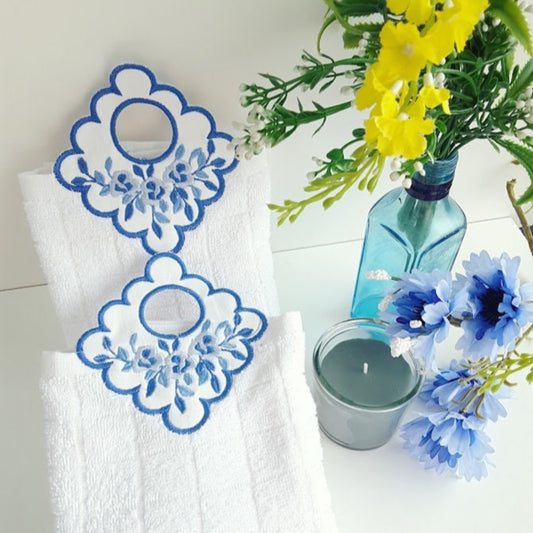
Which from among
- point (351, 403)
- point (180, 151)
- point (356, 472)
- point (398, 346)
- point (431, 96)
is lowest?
point (356, 472)

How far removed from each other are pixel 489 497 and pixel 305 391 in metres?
0.24

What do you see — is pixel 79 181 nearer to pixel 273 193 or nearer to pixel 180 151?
Result: pixel 180 151

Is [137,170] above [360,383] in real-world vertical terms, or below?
above

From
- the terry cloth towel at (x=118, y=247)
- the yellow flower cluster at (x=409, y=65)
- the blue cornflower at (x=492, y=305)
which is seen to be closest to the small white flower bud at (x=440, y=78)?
the yellow flower cluster at (x=409, y=65)

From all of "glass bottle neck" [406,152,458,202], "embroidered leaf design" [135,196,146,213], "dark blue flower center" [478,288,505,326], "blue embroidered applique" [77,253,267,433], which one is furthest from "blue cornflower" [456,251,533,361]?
"embroidered leaf design" [135,196,146,213]

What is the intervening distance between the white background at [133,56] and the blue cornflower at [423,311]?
25 centimetres

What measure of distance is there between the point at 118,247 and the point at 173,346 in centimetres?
12

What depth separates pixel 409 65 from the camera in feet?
1.32

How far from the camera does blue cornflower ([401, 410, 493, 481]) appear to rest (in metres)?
0.65

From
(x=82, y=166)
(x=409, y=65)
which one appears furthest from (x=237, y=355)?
(x=409, y=65)

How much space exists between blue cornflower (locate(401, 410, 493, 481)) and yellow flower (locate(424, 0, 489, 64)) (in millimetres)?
375

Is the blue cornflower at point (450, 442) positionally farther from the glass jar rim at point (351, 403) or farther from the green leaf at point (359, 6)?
the green leaf at point (359, 6)

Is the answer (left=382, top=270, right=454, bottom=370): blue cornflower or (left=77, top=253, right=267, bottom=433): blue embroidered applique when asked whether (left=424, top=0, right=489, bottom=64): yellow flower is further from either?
(left=77, top=253, right=267, bottom=433): blue embroidered applique

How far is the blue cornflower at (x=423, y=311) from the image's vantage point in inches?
21.2
